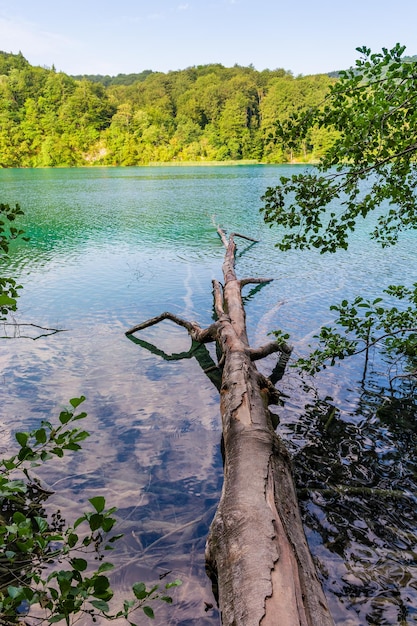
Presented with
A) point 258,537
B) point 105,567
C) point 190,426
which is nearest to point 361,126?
point 258,537

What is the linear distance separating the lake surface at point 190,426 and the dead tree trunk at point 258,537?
0.64 metres

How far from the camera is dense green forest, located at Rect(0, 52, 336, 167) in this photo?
120625 mm

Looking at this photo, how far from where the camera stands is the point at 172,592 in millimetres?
3887

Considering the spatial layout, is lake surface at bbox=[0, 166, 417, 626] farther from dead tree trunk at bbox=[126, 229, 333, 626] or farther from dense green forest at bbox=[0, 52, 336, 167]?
dense green forest at bbox=[0, 52, 336, 167]

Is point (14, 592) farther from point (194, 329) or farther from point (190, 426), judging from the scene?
point (194, 329)

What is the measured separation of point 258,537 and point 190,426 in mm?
3433

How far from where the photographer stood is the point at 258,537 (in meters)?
3.40

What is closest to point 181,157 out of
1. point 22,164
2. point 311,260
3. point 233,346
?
point 22,164

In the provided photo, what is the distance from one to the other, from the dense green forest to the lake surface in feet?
310

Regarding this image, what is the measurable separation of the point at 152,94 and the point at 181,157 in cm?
7345

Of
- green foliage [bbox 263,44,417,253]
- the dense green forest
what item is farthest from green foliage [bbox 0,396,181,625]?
the dense green forest

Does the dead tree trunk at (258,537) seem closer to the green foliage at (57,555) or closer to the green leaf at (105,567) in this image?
the green foliage at (57,555)

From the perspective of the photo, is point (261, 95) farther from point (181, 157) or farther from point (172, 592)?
point (172, 592)

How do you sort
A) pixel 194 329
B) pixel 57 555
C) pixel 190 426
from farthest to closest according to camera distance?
pixel 194 329 → pixel 190 426 → pixel 57 555
